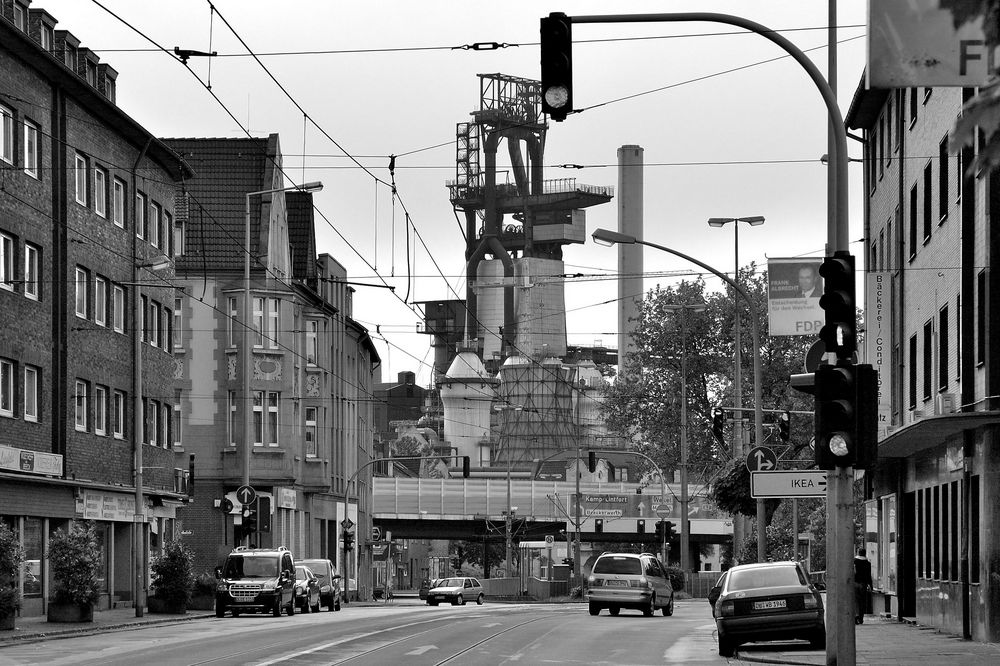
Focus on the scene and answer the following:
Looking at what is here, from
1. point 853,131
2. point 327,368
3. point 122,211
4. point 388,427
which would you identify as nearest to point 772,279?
point 853,131

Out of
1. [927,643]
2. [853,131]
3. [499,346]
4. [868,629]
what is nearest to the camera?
[927,643]

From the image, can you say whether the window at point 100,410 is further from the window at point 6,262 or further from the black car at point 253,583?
the window at point 6,262

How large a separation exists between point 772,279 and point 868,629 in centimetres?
940

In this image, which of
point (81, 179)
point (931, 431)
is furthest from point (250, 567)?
point (931, 431)

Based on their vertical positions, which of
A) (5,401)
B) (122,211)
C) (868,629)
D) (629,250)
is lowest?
(868,629)

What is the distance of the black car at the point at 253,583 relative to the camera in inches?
1704

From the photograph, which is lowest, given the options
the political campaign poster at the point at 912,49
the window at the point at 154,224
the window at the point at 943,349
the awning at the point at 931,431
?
the awning at the point at 931,431

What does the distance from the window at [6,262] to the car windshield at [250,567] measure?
9.81m

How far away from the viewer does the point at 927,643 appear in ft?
86.5

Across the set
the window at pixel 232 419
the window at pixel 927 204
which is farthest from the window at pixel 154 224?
the window at pixel 927 204

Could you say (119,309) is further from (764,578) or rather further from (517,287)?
(517,287)

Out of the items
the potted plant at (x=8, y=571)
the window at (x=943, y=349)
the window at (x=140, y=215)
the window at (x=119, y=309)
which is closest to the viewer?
the potted plant at (x=8, y=571)

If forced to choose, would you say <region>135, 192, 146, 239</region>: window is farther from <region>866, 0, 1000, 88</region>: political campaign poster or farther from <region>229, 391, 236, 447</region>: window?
<region>866, 0, 1000, 88</region>: political campaign poster

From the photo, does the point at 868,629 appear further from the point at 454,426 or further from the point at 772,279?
the point at 454,426
